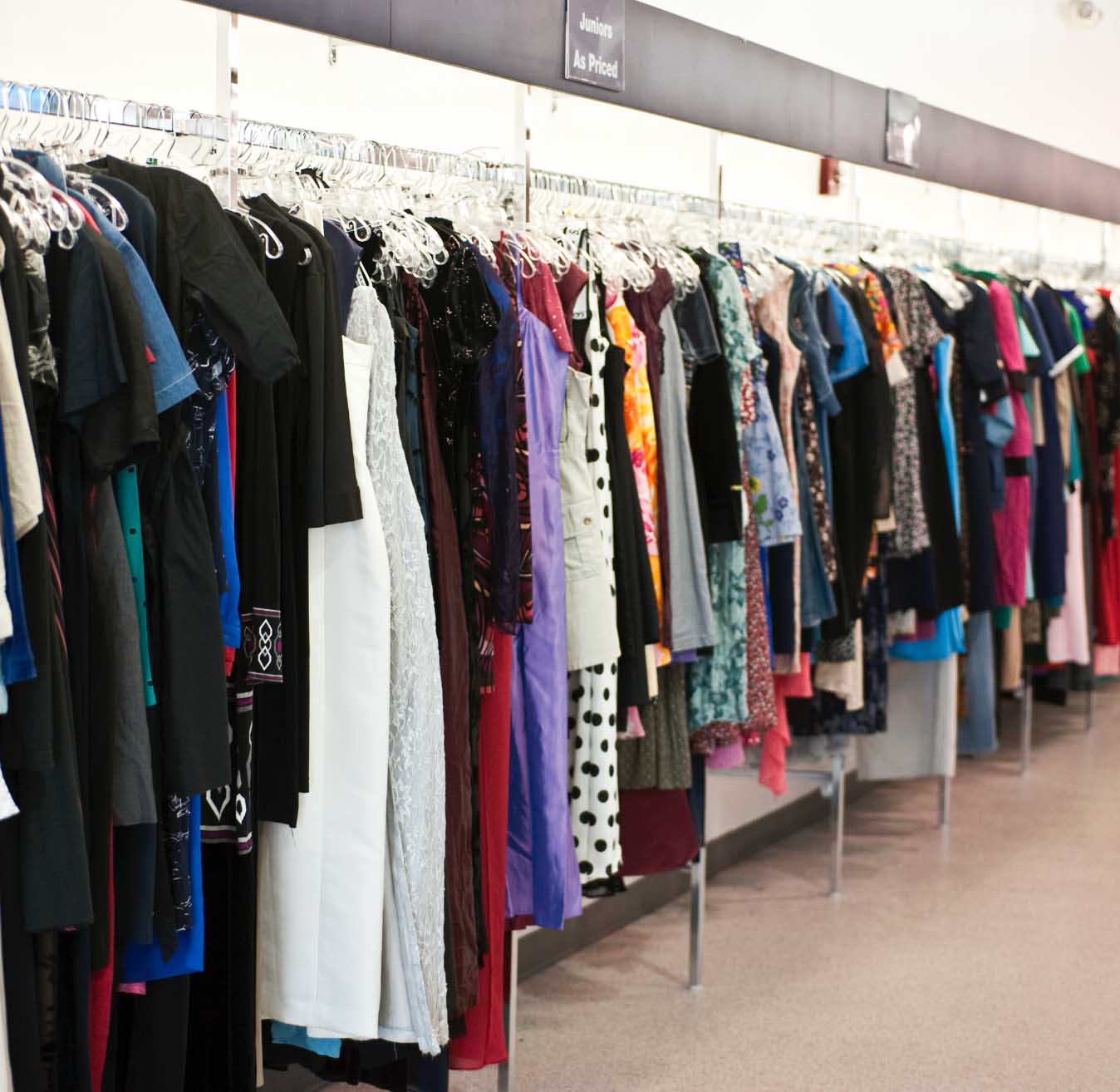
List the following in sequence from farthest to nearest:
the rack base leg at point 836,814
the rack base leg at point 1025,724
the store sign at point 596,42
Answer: the rack base leg at point 1025,724
the rack base leg at point 836,814
the store sign at point 596,42

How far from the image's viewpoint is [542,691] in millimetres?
2848

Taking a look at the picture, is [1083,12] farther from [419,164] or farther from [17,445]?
[17,445]

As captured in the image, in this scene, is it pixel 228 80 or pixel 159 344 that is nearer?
pixel 159 344

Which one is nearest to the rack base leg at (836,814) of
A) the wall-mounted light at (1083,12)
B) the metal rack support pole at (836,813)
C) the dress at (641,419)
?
the metal rack support pole at (836,813)

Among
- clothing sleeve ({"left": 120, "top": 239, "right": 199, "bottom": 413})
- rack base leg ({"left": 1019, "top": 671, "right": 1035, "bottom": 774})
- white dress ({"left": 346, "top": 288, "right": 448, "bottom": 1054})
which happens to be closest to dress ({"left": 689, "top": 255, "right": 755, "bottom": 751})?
white dress ({"left": 346, "top": 288, "right": 448, "bottom": 1054})

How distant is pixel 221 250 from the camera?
2146 millimetres

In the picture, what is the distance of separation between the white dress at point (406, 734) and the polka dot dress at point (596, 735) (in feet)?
1.80

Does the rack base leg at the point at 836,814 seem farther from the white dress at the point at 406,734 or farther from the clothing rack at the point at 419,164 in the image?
the white dress at the point at 406,734

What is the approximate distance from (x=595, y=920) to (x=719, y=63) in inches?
99.0

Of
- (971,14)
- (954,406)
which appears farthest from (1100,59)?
(954,406)

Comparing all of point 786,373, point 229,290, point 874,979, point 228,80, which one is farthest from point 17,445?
point 874,979

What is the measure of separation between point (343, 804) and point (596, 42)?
2.24 m

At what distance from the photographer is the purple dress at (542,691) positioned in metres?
2.79

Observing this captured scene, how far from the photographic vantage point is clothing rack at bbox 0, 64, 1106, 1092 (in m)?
2.30
